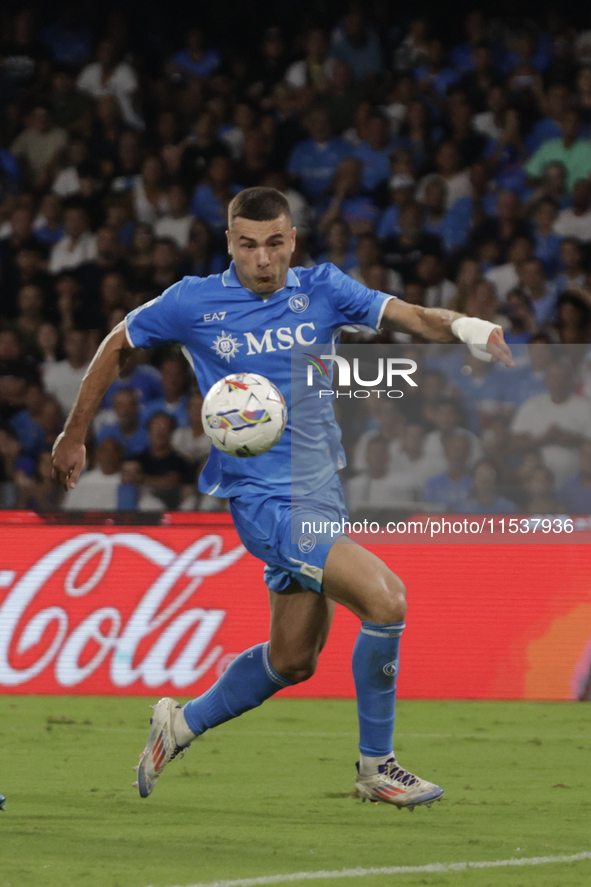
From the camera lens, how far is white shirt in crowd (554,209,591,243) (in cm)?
1009

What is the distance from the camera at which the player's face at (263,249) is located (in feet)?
14.6

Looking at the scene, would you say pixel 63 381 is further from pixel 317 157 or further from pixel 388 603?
pixel 388 603

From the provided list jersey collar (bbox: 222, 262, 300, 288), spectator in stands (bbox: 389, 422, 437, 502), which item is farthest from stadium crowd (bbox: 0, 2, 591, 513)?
jersey collar (bbox: 222, 262, 300, 288)

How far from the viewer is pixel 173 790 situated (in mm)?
5008

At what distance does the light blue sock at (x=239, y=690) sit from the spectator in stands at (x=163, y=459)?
4.13 metres

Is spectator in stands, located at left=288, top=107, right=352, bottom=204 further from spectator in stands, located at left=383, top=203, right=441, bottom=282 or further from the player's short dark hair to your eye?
the player's short dark hair

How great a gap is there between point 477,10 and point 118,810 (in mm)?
9122

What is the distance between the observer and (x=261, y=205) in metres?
4.45

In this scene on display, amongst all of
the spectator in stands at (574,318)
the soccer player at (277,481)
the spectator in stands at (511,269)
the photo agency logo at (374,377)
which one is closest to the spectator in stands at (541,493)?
the photo agency logo at (374,377)

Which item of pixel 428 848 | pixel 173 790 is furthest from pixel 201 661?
pixel 428 848

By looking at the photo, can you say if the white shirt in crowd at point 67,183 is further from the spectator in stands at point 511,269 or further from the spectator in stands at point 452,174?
the spectator in stands at point 511,269

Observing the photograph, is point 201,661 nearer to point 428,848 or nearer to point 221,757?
point 221,757

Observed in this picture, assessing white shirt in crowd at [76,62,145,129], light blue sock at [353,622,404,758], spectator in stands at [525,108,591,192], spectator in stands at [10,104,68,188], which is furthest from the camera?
white shirt in crowd at [76,62,145,129]

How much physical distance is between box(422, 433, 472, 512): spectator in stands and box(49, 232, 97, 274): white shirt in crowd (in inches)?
171
